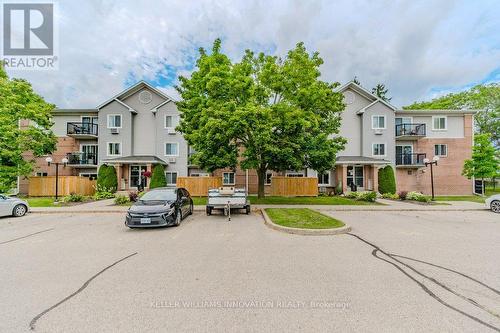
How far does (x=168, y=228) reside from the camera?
31.0 feet

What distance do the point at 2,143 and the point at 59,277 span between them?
22.1 m

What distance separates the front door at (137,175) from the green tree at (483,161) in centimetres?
3344

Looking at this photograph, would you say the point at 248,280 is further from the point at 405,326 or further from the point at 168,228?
the point at 168,228

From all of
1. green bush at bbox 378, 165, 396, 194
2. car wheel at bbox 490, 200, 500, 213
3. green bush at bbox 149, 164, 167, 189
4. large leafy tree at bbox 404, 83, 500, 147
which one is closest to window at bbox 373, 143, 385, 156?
green bush at bbox 378, 165, 396, 194

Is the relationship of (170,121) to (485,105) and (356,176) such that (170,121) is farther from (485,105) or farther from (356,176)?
(485,105)

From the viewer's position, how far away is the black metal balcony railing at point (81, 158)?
2641 centimetres

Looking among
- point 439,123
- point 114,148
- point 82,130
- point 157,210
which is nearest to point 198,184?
point 114,148

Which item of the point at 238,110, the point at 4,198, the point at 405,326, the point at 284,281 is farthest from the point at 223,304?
the point at 4,198

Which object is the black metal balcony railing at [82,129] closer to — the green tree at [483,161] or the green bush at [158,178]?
the green bush at [158,178]

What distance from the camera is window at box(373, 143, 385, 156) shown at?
26.2 m

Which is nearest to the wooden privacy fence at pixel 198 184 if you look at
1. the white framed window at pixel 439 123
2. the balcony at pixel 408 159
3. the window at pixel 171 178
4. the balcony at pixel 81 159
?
the window at pixel 171 178

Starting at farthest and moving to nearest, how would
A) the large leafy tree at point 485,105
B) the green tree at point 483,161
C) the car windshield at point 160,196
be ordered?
the large leafy tree at point 485,105 < the green tree at point 483,161 < the car windshield at point 160,196

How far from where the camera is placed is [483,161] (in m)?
23.1

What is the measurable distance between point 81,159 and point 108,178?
6207 mm
